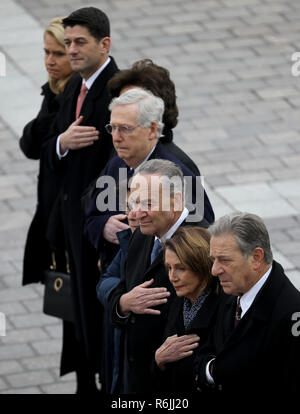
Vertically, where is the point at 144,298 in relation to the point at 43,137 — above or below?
above

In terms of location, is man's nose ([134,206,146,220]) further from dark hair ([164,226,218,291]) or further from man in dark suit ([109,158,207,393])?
dark hair ([164,226,218,291])

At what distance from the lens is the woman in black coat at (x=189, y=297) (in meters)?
5.26

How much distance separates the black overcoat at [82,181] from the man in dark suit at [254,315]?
2077mm

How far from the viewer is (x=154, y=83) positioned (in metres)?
6.45

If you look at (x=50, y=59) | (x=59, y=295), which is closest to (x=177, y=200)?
(x=59, y=295)

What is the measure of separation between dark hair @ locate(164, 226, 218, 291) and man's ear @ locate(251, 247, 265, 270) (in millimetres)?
352

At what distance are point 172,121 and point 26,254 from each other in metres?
1.63

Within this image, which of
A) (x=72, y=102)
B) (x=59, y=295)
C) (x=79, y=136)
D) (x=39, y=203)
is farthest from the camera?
(x=39, y=203)

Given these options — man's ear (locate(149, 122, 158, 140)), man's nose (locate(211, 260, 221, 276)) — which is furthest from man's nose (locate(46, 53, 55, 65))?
man's nose (locate(211, 260, 221, 276))

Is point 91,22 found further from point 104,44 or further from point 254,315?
point 254,315

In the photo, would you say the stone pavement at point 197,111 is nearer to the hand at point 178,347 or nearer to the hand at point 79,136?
the hand at point 79,136

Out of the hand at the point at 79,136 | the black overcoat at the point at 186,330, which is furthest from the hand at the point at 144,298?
the hand at the point at 79,136

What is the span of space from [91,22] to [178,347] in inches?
99.2

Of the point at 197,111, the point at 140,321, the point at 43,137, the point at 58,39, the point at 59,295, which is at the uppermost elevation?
the point at 58,39
